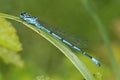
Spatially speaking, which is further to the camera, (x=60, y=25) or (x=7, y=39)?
(x=60, y=25)

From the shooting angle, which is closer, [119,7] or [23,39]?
[23,39]

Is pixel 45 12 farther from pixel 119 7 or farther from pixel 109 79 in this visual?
pixel 109 79

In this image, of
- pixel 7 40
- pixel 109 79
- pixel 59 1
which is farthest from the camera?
pixel 59 1

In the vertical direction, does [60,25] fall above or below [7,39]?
above

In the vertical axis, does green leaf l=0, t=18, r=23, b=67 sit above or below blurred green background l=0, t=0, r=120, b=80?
below

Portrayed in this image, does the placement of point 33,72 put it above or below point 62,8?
below

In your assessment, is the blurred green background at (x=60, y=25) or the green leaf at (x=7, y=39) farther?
the blurred green background at (x=60, y=25)

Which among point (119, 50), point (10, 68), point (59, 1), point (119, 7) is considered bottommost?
point (10, 68)

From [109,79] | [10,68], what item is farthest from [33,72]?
[109,79]

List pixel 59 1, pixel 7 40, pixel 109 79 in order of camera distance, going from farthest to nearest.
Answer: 1. pixel 59 1
2. pixel 109 79
3. pixel 7 40

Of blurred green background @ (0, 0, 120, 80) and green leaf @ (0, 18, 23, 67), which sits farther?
blurred green background @ (0, 0, 120, 80)

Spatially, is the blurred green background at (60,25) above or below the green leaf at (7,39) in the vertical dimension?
above
